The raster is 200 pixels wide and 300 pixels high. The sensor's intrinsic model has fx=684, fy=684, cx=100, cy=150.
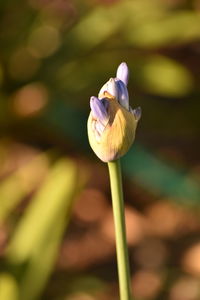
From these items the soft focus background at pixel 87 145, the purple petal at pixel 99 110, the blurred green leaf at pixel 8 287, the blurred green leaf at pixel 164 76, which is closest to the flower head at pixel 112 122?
the purple petal at pixel 99 110

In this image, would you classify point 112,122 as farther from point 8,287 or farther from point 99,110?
point 8,287

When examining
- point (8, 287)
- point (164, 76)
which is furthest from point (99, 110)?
point (164, 76)

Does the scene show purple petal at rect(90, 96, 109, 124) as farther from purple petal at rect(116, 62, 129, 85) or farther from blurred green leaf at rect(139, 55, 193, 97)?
blurred green leaf at rect(139, 55, 193, 97)

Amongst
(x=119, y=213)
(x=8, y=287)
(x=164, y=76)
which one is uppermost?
(x=119, y=213)

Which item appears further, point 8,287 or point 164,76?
point 164,76

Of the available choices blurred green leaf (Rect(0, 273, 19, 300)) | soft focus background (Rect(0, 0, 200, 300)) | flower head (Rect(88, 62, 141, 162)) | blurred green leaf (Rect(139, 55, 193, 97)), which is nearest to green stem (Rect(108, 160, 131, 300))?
flower head (Rect(88, 62, 141, 162))

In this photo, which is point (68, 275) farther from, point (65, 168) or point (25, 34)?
point (25, 34)

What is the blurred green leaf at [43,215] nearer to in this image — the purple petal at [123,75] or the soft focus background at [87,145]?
the soft focus background at [87,145]
